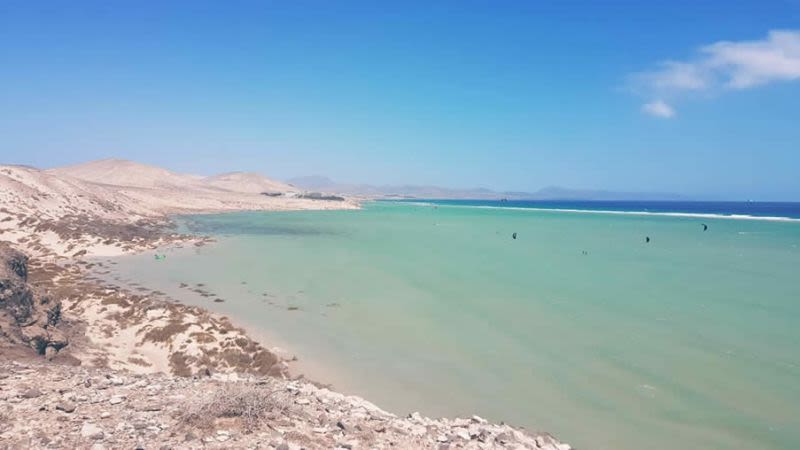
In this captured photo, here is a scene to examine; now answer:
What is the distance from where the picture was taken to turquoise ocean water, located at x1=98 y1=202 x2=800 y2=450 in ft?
37.8

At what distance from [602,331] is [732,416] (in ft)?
21.7

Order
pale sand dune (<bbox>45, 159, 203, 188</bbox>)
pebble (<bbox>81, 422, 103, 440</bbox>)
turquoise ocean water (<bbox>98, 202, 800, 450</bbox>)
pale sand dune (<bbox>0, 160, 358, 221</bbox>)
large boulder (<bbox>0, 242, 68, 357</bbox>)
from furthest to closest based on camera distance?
pale sand dune (<bbox>45, 159, 203, 188</bbox>) → pale sand dune (<bbox>0, 160, 358, 221</bbox>) → large boulder (<bbox>0, 242, 68, 357</bbox>) → turquoise ocean water (<bbox>98, 202, 800, 450</bbox>) → pebble (<bbox>81, 422, 103, 440</bbox>)

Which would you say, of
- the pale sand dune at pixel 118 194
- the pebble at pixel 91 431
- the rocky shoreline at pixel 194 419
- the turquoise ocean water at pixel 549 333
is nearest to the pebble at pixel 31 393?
the rocky shoreline at pixel 194 419

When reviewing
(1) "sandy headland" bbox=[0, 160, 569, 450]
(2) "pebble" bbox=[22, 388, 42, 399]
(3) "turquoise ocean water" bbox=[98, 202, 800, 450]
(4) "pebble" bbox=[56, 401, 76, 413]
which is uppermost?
(2) "pebble" bbox=[22, 388, 42, 399]

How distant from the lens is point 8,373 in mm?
8711

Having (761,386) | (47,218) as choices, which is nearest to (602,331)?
(761,386)

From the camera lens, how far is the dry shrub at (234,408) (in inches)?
292

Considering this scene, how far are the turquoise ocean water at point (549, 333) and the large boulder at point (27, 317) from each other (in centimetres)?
653

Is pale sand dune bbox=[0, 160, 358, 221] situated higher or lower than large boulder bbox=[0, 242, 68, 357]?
higher

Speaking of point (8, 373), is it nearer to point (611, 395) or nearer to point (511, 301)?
point (611, 395)

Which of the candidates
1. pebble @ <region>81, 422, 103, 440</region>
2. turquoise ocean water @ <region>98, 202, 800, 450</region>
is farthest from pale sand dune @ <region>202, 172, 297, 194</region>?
pebble @ <region>81, 422, 103, 440</region>

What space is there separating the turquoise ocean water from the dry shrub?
4.59m

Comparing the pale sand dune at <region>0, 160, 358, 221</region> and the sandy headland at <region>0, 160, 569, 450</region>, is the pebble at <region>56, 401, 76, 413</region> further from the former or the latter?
the pale sand dune at <region>0, 160, 358, 221</region>

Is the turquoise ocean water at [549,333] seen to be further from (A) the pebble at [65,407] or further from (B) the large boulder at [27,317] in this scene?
(A) the pebble at [65,407]
